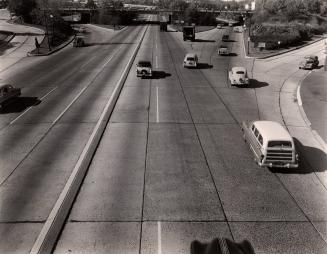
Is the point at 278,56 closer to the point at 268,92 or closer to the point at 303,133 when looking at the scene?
the point at 268,92

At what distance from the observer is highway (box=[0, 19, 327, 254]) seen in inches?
559

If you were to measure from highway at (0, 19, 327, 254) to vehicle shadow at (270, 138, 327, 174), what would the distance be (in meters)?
0.11

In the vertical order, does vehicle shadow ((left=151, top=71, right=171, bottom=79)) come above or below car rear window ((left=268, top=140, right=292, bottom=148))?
below

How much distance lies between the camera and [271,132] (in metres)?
19.7

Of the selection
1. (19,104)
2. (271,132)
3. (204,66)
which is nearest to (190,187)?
(271,132)

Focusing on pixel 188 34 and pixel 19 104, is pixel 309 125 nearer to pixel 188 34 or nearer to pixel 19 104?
pixel 19 104

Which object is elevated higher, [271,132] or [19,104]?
[271,132]

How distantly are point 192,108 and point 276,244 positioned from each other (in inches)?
690

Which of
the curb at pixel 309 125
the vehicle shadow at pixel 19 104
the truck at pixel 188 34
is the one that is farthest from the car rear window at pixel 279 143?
the truck at pixel 188 34

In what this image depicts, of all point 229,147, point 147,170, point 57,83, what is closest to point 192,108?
point 229,147

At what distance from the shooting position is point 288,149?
62.0 feet

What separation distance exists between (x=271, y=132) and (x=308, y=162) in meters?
3.07

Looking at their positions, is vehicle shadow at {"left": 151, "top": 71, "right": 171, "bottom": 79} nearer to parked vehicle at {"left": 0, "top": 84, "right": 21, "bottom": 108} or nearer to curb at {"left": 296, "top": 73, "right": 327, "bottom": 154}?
curb at {"left": 296, "top": 73, "right": 327, "bottom": 154}

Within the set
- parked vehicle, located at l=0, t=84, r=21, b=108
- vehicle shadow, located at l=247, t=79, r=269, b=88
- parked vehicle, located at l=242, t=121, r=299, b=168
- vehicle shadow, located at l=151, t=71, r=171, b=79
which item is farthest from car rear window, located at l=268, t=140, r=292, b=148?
vehicle shadow, located at l=151, t=71, r=171, b=79
